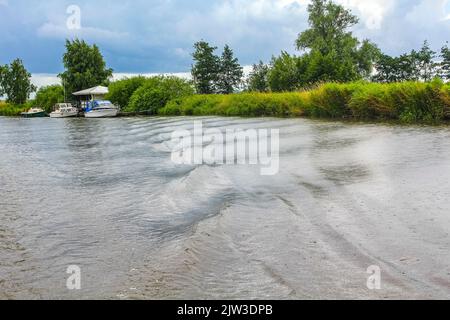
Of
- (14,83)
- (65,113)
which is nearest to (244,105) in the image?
(65,113)

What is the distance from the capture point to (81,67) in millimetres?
A: 83875

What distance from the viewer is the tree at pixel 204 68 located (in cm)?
7162

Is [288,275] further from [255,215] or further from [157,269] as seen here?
[255,215]

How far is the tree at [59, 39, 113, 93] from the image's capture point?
8200 cm

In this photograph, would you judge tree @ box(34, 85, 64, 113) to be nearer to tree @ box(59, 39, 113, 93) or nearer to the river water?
tree @ box(59, 39, 113, 93)

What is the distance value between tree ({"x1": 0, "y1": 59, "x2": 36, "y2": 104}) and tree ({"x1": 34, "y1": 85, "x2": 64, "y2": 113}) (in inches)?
563

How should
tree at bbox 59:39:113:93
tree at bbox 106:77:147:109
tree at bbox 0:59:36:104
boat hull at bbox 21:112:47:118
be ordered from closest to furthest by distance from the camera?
tree at bbox 106:77:147:109 < boat hull at bbox 21:112:47:118 < tree at bbox 59:39:113:93 < tree at bbox 0:59:36:104

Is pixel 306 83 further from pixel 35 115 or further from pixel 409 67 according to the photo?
pixel 35 115

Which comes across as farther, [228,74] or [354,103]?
[228,74]

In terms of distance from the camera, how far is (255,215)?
7.35m

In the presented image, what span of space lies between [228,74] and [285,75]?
22317mm

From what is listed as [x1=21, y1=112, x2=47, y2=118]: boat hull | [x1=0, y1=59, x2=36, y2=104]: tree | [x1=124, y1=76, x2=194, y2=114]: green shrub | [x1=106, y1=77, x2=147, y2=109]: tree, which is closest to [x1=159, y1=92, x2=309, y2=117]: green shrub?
[x1=124, y1=76, x2=194, y2=114]: green shrub

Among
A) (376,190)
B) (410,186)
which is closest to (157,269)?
(376,190)
